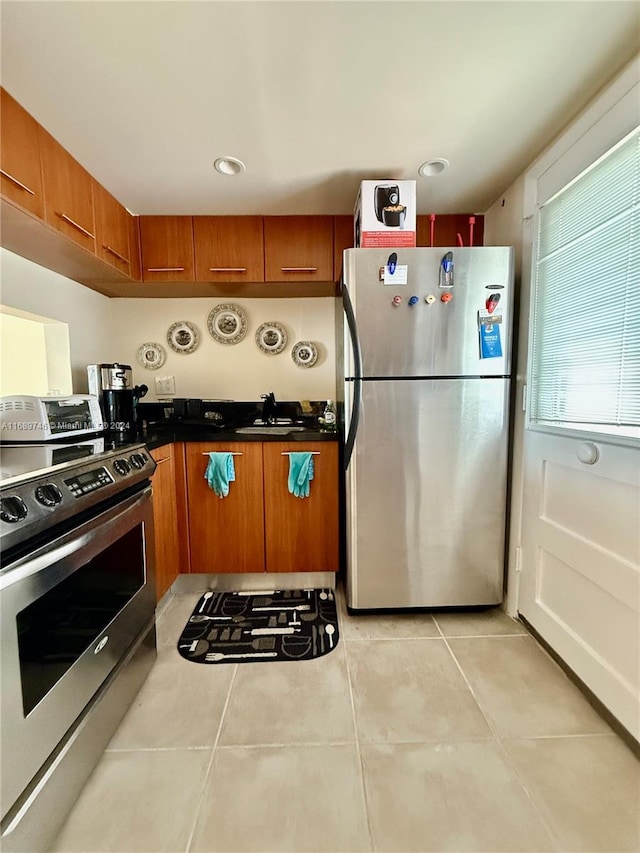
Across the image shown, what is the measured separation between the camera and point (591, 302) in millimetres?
1280

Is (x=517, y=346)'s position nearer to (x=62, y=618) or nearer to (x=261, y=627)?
(x=261, y=627)

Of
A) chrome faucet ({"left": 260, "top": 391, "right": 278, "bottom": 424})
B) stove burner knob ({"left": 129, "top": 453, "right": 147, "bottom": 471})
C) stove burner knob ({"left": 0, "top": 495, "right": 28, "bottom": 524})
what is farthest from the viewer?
chrome faucet ({"left": 260, "top": 391, "right": 278, "bottom": 424})

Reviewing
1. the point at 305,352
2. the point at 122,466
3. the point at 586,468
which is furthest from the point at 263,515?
the point at 586,468

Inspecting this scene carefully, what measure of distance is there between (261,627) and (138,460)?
1019mm

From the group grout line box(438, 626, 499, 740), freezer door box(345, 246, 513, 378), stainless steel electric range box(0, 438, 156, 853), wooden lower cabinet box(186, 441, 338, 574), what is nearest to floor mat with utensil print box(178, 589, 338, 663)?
wooden lower cabinet box(186, 441, 338, 574)

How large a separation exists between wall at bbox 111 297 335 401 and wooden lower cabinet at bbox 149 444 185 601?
0.71 meters

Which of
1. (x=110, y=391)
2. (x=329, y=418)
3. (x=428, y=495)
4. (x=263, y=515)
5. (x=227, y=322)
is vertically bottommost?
(x=263, y=515)

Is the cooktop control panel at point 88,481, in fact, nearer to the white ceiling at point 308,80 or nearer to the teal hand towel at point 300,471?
the teal hand towel at point 300,471

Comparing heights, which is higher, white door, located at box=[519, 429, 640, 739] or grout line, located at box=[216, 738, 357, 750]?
white door, located at box=[519, 429, 640, 739]

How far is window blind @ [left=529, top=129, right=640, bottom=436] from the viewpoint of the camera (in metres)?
1.13

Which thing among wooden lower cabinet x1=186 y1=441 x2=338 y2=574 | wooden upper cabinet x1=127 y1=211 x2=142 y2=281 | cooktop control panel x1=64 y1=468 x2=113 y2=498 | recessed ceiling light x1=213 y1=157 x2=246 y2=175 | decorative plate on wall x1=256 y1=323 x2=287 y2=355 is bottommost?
wooden lower cabinet x1=186 y1=441 x2=338 y2=574

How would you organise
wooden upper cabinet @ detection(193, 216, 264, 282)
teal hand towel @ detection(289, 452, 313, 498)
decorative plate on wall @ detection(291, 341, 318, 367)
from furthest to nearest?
decorative plate on wall @ detection(291, 341, 318, 367) → wooden upper cabinet @ detection(193, 216, 264, 282) → teal hand towel @ detection(289, 452, 313, 498)

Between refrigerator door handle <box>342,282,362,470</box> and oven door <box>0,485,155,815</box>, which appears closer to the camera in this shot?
oven door <box>0,485,155,815</box>

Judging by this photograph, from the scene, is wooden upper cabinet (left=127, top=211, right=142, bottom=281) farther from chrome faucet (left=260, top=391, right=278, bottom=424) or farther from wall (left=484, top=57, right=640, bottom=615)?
wall (left=484, top=57, right=640, bottom=615)
